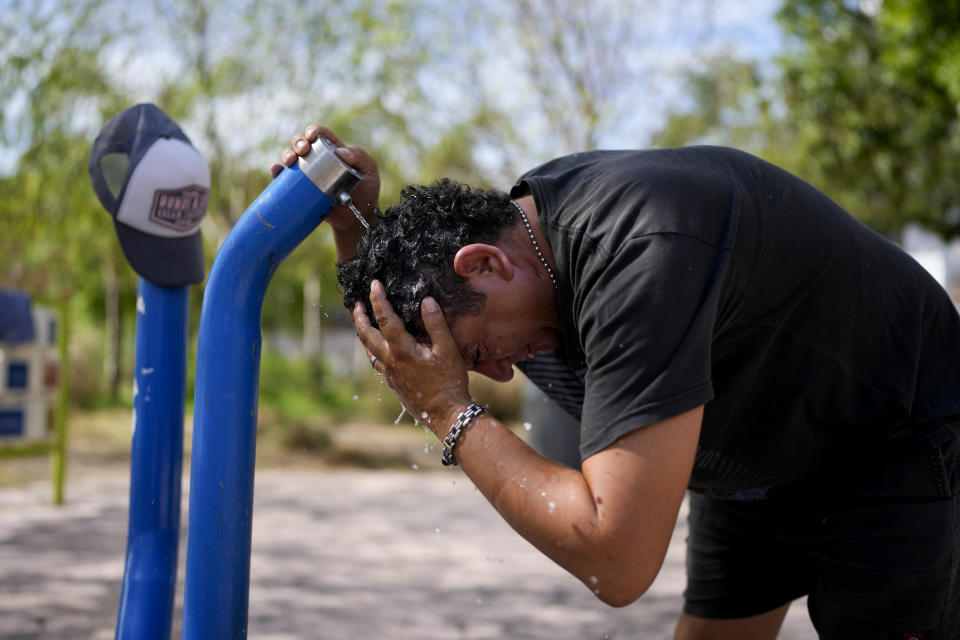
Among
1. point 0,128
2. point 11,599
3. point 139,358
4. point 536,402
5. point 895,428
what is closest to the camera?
point 895,428

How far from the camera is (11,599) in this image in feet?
11.8

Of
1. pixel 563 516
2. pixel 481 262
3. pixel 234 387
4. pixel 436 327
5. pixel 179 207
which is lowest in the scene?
pixel 563 516

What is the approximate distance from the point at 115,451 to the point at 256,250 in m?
8.79

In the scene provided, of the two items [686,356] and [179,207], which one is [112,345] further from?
[686,356]

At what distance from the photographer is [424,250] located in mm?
1482

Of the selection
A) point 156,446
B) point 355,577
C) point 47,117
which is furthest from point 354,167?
point 47,117

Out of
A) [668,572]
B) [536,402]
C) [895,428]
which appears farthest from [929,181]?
[895,428]

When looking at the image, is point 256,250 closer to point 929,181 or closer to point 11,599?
point 11,599

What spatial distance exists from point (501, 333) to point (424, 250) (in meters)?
0.19

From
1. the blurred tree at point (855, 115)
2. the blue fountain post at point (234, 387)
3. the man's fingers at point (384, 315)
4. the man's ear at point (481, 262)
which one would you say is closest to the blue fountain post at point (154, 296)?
the blue fountain post at point (234, 387)

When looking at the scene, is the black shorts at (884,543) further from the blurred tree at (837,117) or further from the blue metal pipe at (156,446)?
the blurred tree at (837,117)

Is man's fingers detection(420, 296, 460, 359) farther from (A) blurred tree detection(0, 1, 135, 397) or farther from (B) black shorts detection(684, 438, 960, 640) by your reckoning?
(A) blurred tree detection(0, 1, 135, 397)

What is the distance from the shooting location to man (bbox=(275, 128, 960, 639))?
1251 millimetres

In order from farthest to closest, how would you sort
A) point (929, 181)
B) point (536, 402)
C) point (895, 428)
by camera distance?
point (929, 181) < point (536, 402) < point (895, 428)
